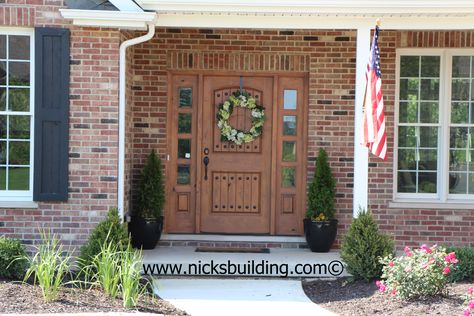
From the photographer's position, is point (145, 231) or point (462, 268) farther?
point (145, 231)

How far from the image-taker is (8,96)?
8805 mm

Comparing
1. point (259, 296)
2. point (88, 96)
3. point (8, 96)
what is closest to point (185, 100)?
point (88, 96)

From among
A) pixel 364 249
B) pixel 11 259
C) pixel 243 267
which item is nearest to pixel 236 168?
pixel 243 267

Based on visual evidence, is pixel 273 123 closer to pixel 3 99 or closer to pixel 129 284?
pixel 3 99

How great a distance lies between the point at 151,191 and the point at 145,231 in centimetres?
55

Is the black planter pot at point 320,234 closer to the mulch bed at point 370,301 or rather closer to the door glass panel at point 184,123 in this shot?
the mulch bed at point 370,301

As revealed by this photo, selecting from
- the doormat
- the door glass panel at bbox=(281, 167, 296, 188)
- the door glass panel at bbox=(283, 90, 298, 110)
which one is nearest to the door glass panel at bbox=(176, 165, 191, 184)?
the doormat

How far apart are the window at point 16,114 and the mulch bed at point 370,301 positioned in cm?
376

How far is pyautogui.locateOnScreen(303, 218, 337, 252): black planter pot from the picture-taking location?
956cm

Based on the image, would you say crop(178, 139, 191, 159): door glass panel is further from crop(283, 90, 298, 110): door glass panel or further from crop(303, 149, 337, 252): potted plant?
crop(303, 149, 337, 252): potted plant

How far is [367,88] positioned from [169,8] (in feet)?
8.19

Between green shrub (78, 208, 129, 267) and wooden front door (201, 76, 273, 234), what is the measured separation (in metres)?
2.33

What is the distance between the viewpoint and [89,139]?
8.70m

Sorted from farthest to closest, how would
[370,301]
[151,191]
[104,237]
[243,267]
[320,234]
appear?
[151,191] → [320,234] → [243,267] → [104,237] → [370,301]
